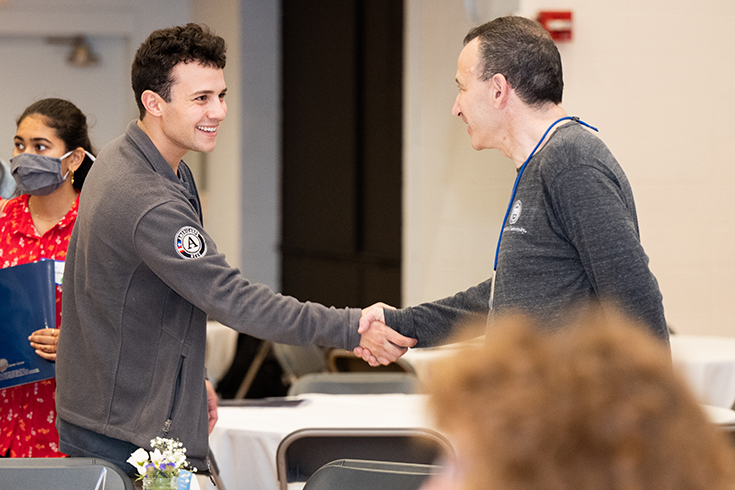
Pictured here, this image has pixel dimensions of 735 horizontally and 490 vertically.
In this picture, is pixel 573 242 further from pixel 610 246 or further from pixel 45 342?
pixel 45 342

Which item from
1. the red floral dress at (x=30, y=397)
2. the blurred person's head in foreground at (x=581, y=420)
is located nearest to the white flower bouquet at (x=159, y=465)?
the red floral dress at (x=30, y=397)

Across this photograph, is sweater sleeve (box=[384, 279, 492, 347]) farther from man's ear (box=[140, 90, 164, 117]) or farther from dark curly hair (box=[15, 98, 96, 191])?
dark curly hair (box=[15, 98, 96, 191])

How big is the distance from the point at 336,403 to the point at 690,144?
2.48 metres

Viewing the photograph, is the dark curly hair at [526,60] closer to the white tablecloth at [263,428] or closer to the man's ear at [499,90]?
the man's ear at [499,90]

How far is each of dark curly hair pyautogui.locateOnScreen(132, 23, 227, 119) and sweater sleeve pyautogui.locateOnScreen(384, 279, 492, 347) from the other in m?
0.86

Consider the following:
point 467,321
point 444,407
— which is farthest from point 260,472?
point 444,407

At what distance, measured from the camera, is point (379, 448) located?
2.34 meters

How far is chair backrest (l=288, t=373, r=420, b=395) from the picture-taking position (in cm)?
343

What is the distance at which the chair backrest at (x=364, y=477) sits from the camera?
1.69m

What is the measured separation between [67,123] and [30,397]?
0.80 m

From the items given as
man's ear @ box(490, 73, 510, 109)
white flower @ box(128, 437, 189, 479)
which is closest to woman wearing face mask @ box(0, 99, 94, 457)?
white flower @ box(128, 437, 189, 479)

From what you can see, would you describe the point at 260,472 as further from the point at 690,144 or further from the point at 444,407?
the point at 690,144

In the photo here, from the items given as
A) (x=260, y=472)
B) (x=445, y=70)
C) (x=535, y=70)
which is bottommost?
(x=260, y=472)

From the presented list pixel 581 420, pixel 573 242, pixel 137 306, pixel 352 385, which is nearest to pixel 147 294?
pixel 137 306
